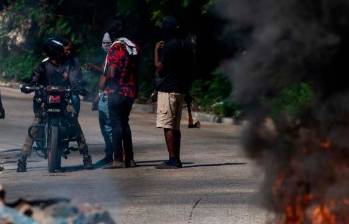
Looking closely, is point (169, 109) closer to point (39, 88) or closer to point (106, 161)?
point (106, 161)

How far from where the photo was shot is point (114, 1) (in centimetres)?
2572

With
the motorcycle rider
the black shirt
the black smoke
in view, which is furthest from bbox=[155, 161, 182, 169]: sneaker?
the black smoke

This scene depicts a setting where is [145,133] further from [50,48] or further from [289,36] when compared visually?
[289,36]

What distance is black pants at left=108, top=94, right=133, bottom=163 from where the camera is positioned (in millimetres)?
14195

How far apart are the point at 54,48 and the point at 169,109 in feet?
4.98

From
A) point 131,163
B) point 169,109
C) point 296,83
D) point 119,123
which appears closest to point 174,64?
point 169,109

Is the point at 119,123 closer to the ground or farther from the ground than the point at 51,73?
Answer: closer to the ground

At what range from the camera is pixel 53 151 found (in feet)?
46.0

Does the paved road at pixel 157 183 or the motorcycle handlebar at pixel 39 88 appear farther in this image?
the motorcycle handlebar at pixel 39 88

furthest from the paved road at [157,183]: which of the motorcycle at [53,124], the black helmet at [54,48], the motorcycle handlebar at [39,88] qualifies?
the black helmet at [54,48]

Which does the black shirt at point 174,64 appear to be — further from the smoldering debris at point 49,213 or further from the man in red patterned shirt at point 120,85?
the smoldering debris at point 49,213

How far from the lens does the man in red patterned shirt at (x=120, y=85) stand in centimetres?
1411

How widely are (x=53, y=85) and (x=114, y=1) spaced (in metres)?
11.8

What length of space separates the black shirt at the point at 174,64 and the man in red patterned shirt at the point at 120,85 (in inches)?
14.4
